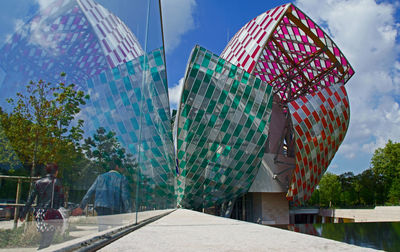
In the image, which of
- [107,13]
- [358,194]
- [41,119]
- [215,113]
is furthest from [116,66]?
[358,194]

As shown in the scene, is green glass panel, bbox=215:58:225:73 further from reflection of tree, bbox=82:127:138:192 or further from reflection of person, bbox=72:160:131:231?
reflection of tree, bbox=82:127:138:192

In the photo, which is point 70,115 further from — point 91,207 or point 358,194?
point 358,194

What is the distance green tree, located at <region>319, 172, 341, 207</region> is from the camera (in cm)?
5466

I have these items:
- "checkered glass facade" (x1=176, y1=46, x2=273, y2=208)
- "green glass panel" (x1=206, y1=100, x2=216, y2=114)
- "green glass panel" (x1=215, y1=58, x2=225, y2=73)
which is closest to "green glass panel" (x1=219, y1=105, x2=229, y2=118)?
"checkered glass facade" (x1=176, y1=46, x2=273, y2=208)

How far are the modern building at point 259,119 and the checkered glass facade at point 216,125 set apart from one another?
0.07 meters

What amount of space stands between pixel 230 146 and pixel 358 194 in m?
42.4

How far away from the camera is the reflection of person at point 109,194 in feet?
6.70

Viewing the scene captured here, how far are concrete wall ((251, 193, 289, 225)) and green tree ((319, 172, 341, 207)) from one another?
29.1 m

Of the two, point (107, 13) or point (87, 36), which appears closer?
point (87, 36)

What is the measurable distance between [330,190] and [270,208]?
31.0m

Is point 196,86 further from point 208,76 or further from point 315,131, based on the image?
point 315,131

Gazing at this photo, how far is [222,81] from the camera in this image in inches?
775

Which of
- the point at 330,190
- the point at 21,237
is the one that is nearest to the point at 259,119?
the point at 21,237

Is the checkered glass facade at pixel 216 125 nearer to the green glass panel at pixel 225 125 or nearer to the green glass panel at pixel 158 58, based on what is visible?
the green glass panel at pixel 225 125
